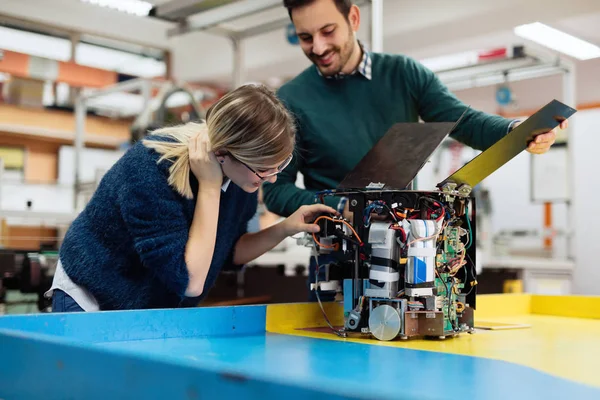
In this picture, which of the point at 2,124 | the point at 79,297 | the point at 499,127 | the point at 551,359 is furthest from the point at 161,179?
the point at 2,124

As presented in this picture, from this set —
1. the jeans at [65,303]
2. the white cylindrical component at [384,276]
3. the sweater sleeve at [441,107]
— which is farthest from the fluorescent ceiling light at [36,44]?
the white cylindrical component at [384,276]

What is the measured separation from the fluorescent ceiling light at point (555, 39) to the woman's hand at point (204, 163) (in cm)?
402

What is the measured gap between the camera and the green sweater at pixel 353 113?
5.80 feet

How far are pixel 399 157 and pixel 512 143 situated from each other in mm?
238

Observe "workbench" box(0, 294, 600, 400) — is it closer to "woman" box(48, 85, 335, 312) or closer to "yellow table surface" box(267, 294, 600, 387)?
"yellow table surface" box(267, 294, 600, 387)

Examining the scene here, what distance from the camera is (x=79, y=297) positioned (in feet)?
4.52

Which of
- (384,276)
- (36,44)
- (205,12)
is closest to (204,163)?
(384,276)

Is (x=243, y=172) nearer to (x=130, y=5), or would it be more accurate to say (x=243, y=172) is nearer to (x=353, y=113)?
(x=353, y=113)

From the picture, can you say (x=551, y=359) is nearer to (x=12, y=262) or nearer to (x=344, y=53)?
(x=344, y=53)

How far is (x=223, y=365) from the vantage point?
0.72 m

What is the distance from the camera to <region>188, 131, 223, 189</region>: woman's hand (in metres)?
1.31

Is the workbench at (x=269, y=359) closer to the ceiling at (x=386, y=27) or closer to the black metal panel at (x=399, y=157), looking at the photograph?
the black metal panel at (x=399, y=157)

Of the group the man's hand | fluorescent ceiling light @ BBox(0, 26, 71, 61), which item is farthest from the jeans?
fluorescent ceiling light @ BBox(0, 26, 71, 61)

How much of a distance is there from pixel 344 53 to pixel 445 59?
4454 millimetres
